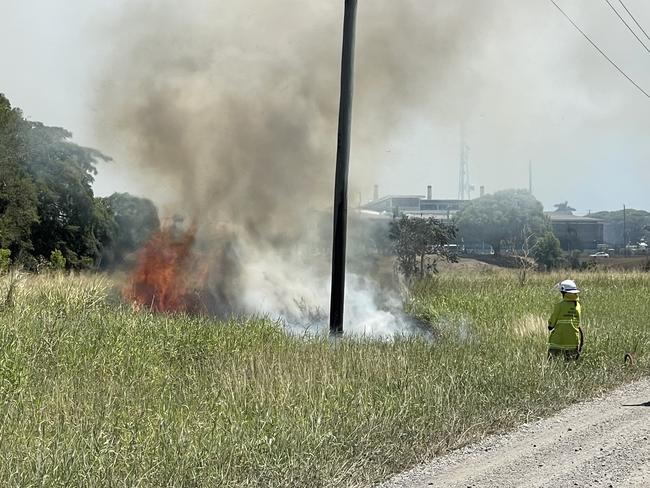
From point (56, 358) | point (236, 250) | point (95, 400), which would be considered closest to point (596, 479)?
point (95, 400)

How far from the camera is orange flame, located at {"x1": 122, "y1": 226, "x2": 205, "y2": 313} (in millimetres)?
15562

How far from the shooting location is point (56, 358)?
29.8 ft

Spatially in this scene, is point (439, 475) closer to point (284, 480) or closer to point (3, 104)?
point (284, 480)

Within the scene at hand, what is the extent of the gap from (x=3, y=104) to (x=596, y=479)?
30.3 m

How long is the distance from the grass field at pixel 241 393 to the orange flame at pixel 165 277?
4.90 feet

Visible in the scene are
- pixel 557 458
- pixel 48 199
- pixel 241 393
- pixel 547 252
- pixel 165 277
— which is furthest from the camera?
pixel 547 252

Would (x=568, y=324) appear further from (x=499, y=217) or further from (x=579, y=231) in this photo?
(x=579, y=231)

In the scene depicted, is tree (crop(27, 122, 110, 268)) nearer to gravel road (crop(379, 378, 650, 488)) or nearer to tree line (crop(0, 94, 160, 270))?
tree line (crop(0, 94, 160, 270))

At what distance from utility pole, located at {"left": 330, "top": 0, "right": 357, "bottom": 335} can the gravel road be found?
4.76m

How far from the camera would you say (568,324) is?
1057 cm

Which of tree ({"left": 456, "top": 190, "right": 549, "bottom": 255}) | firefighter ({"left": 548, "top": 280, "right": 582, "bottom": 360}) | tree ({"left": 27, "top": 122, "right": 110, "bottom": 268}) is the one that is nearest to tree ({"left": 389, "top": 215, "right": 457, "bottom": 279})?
tree ({"left": 27, "top": 122, "right": 110, "bottom": 268})

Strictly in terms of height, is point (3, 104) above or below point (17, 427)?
above

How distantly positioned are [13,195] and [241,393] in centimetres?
2481

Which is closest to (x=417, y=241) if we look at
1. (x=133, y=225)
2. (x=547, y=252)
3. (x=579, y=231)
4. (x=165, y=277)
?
(x=133, y=225)
